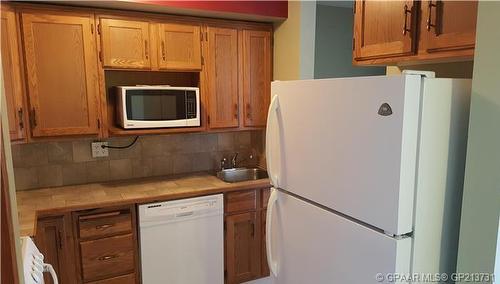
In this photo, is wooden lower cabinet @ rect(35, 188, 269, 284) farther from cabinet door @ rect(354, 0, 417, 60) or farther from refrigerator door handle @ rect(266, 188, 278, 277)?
cabinet door @ rect(354, 0, 417, 60)

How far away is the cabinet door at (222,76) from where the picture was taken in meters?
2.82

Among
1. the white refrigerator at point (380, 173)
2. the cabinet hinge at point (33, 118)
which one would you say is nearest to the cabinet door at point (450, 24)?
the white refrigerator at point (380, 173)

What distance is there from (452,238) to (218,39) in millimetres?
2174

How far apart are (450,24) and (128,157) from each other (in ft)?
8.07

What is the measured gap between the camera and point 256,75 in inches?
119

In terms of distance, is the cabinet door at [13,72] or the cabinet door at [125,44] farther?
the cabinet door at [125,44]

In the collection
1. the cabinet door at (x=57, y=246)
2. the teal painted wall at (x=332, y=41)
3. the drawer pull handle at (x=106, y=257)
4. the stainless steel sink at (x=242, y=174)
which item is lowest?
the drawer pull handle at (x=106, y=257)

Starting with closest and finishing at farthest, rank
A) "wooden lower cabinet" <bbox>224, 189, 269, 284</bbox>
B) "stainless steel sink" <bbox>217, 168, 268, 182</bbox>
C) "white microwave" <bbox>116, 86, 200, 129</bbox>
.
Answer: "white microwave" <bbox>116, 86, 200, 129</bbox>
"wooden lower cabinet" <bbox>224, 189, 269, 284</bbox>
"stainless steel sink" <bbox>217, 168, 268, 182</bbox>

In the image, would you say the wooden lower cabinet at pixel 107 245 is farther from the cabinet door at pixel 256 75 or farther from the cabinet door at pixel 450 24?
the cabinet door at pixel 450 24

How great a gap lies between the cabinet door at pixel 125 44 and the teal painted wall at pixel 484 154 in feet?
6.99

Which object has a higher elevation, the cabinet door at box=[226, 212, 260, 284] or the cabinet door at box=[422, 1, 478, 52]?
the cabinet door at box=[422, 1, 478, 52]

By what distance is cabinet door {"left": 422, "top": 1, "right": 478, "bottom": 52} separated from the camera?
1.33 metres

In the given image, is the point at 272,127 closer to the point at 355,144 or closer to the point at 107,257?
the point at 355,144

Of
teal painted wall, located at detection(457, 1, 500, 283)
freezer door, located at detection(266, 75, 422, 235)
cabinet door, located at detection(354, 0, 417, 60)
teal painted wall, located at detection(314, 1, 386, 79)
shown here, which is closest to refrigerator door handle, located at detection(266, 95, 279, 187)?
freezer door, located at detection(266, 75, 422, 235)
